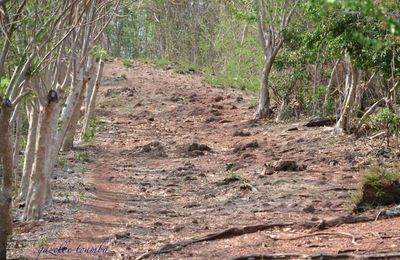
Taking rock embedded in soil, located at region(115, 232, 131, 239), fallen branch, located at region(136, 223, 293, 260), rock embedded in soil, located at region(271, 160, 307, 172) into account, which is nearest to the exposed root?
fallen branch, located at region(136, 223, 293, 260)

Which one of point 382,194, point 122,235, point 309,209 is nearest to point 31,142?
point 122,235

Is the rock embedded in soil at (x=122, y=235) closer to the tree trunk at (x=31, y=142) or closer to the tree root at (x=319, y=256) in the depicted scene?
the tree root at (x=319, y=256)

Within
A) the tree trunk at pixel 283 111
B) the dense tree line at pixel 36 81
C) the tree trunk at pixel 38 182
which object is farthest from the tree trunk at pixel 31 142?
the tree trunk at pixel 283 111

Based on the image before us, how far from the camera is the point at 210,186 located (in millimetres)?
12773

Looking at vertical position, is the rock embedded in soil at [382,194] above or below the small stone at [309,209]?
above

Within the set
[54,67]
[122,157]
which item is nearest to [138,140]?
[122,157]

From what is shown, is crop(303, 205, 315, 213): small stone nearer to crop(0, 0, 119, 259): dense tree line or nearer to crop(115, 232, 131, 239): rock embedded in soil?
crop(115, 232, 131, 239): rock embedded in soil

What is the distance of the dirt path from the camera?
8078 mm

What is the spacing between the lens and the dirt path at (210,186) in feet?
26.5

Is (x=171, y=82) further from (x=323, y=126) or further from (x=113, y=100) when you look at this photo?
(x=323, y=126)

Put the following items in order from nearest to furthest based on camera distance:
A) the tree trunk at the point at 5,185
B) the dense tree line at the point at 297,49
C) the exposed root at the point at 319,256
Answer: the exposed root at the point at 319,256 < the tree trunk at the point at 5,185 < the dense tree line at the point at 297,49

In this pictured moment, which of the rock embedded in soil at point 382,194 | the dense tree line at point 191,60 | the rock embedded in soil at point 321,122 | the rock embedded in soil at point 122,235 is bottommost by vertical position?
the rock embedded in soil at point 122,235

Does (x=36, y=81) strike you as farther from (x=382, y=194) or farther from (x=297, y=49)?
(x=297, y=49)

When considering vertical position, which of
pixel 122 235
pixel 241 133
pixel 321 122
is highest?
pixel 321 122
